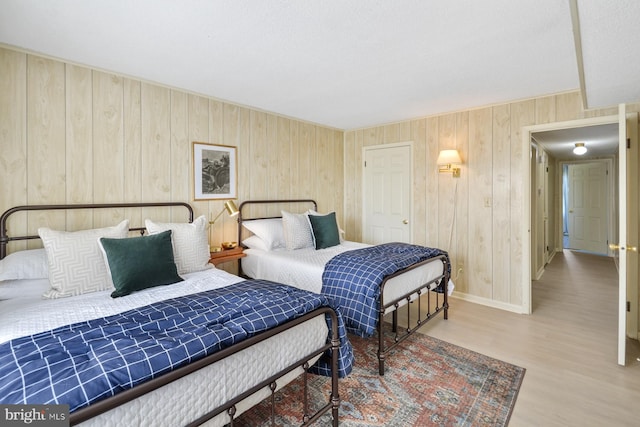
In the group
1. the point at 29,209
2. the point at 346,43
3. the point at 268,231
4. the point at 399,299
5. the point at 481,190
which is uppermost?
the point at 346,43

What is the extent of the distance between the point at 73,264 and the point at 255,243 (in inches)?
70.9

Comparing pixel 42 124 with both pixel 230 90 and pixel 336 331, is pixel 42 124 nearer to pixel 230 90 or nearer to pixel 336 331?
pixel 230 90

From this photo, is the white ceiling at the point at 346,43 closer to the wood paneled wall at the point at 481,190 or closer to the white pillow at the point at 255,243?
the wood paneled wall at the point at 481,190

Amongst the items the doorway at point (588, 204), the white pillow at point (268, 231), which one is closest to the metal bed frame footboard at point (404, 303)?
the white pillow at point (268, 231)

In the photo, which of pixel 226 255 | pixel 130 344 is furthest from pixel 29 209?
pixel 130 344

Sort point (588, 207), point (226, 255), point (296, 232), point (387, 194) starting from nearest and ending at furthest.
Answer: point (226, 255), point (296, 232), point (387, 194), point (588, 207)

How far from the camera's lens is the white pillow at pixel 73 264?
6.48ft

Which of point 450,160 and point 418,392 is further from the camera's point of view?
point 450,160

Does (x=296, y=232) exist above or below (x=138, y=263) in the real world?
above

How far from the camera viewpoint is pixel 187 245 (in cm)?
259

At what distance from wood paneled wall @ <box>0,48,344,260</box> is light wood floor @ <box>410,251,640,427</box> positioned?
2863mm

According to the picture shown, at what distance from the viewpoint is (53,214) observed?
248 cm

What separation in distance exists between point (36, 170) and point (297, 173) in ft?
9.03

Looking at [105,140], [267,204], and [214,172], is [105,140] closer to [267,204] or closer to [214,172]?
[214,172]
